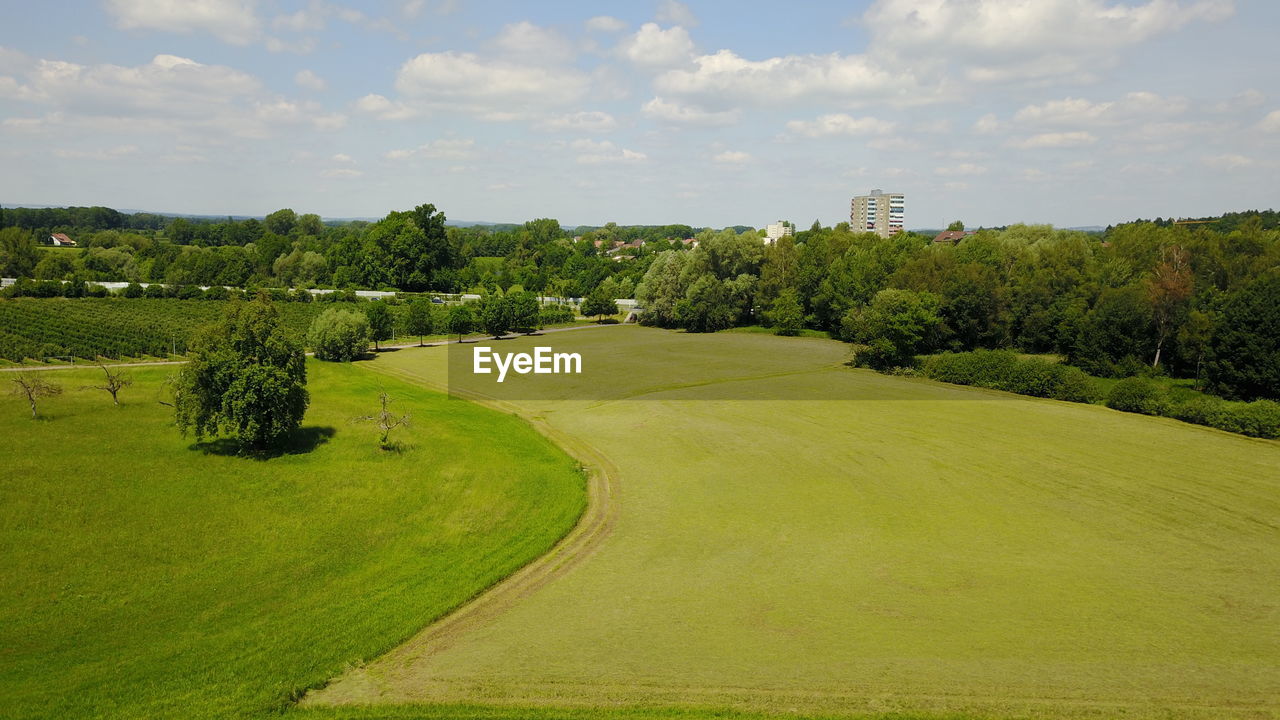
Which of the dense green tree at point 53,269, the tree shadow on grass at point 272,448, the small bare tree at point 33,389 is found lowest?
the tree shadow on grass at point 272,448

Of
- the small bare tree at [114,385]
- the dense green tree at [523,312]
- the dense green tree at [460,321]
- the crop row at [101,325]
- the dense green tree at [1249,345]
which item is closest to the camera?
the small bare tree at [114,385]

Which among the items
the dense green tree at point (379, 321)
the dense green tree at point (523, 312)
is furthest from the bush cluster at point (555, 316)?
the dense green tree at point (379, 321)

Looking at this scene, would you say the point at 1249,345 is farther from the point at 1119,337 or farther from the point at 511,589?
the point at 511,589

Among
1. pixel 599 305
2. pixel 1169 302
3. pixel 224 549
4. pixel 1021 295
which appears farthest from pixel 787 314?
pixel 224 549

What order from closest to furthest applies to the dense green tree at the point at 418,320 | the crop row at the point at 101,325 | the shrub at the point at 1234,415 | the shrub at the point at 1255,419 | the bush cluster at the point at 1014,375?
the shrub at the point at 1255,419, the shrub at the point at 1234,415, the bush cluster at the point at 1014,375, the crop row at the point at 101,325, the dense green tree at the point at 418,320

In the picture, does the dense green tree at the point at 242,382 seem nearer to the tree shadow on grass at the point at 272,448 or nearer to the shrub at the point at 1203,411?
the tree shadow on grass at the point at 272,448
